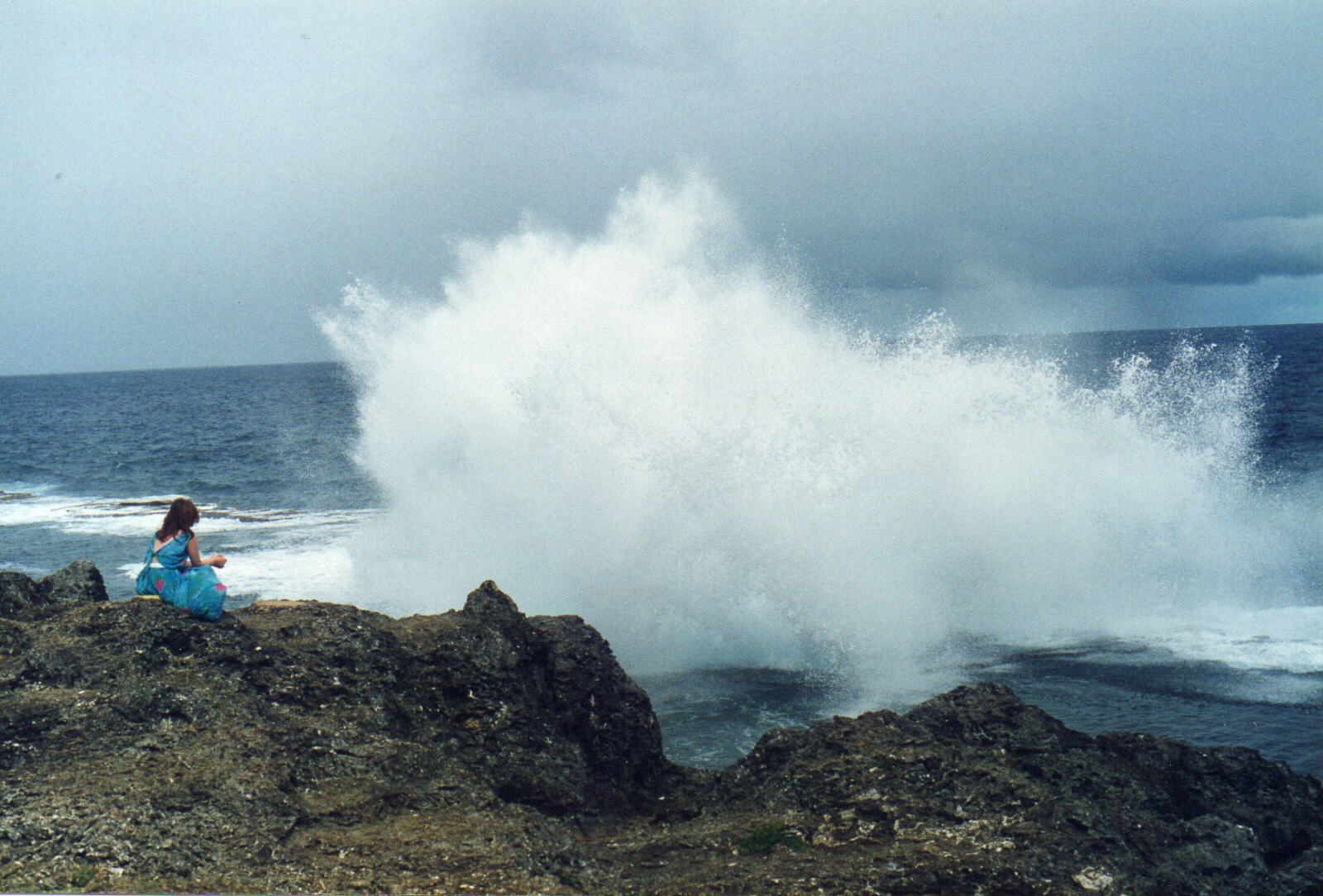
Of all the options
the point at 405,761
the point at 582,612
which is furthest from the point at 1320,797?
the point at 582,612

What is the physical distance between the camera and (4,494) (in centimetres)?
3531

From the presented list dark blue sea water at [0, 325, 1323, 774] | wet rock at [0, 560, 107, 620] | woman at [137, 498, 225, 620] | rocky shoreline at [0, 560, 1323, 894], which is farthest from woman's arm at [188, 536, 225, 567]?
dark blue sea water at [0, 325, 1323, 774]

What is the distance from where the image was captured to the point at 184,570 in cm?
703

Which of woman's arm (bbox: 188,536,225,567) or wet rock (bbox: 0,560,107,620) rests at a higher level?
woman's arm (bbox: 188,536,225,567)

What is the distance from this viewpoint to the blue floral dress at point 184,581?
689 centimetres

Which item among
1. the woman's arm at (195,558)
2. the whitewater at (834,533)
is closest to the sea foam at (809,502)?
the whitewater at (834,533)

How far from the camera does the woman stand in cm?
688

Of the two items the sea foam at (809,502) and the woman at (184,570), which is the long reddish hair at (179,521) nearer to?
the woman at (184,570)

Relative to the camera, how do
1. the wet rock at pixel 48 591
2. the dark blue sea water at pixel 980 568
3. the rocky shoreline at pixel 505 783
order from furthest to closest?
the dark blue sea water at pixel 980 568
the wet rock at pixel 48 591
the rocky shoreline at pixel 505 783

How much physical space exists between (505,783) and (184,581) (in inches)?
113

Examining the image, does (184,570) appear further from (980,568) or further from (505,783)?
(980,568)

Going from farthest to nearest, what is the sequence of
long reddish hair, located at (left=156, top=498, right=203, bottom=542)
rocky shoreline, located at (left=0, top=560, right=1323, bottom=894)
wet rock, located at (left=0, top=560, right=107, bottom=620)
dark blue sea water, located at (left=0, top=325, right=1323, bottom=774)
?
dark blue sea water, located at (left=0, top=325, right=1323, bottom=774) → wet rock, located at (left=0, top=560, right=107, bottom=620) → long reddish hair, located at (left=156, top=498, right=203, bottom=542) → rocky shoreline, located at (left=0, top=560, right=1323, bottom=894)

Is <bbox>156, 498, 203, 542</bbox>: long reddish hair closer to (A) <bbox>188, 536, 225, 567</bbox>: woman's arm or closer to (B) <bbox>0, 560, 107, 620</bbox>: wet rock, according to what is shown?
(A) <bbox>188, 536, 225, 567</bbox>: woman's arm

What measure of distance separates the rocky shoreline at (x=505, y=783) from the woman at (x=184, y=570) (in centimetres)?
17
